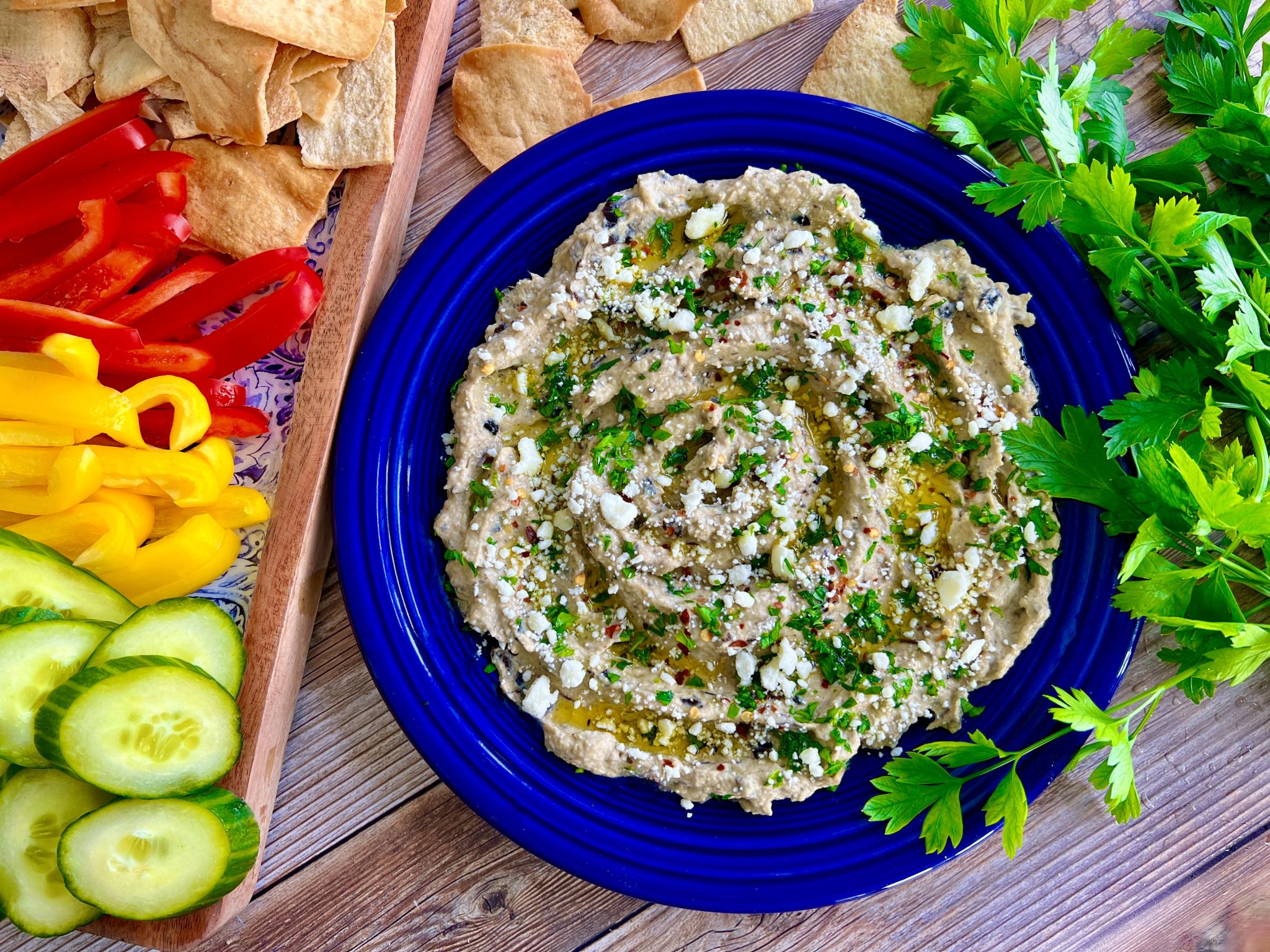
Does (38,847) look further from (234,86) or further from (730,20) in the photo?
(730,20)

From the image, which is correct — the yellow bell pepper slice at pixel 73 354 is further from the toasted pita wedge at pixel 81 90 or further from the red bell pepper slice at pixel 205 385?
the toasted pita wedge at pixel 81 90

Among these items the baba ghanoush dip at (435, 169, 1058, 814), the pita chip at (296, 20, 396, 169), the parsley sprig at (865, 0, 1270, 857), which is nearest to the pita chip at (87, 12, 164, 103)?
the pita chip at (296, 20, 396, 169)

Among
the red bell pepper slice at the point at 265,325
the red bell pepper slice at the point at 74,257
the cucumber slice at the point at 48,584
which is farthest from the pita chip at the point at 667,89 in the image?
the cucumber slice at the point at 48,584

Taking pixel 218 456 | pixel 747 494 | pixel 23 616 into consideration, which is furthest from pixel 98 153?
pixel 747 494

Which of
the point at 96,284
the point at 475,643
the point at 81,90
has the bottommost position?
the point at 475,643

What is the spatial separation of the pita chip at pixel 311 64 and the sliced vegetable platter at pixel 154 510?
0.19 meters

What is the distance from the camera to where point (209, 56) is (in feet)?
7.44

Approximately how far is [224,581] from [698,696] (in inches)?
53.0

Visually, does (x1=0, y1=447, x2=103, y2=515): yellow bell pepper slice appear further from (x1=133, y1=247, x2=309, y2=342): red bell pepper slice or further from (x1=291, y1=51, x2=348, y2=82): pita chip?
(x1=291, y1=51, x2=348, y2=82): pita chip

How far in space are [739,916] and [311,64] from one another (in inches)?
106

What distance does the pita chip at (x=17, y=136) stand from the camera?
240cm

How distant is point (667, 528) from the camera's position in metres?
2.24

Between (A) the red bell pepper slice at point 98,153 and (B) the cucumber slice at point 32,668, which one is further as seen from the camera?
(A) the red bell pepper slice at point 98,153

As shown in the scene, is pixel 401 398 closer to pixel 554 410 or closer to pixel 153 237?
pixel 554 410
